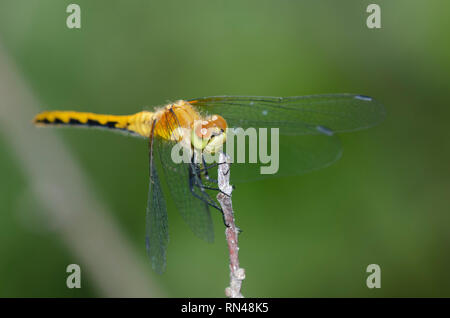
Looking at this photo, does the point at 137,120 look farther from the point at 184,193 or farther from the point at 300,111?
the point at 300,111

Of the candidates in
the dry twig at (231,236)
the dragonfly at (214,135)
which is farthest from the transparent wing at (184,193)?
the dry twig at (231,236)

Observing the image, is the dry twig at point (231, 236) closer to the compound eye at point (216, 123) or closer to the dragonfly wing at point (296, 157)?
the compound eye at point (216, 123)

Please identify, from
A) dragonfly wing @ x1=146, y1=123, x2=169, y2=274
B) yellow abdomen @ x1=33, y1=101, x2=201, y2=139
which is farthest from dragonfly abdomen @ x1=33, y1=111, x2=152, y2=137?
dragonfly wing @ x1=146, y1=123, x2=169, y2=274

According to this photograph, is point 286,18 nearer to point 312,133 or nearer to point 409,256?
point 312,133

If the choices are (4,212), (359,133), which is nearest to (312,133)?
(359,133)

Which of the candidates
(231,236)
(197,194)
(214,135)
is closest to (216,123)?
(214,135)

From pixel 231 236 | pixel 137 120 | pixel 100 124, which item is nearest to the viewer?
pixel 231 236

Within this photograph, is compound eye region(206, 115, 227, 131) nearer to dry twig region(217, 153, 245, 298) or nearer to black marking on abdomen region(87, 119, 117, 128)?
dry twig region(217, 153, 245, 298)
